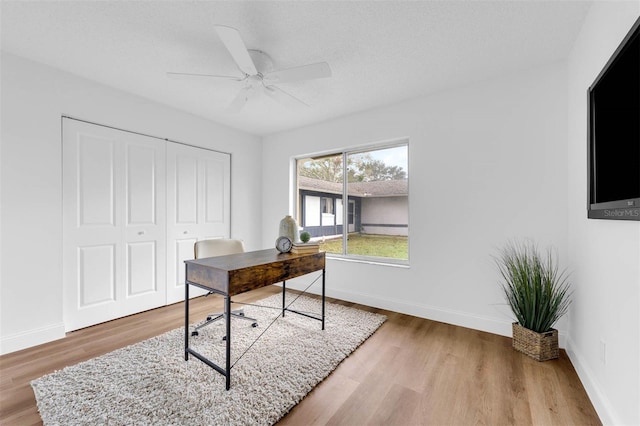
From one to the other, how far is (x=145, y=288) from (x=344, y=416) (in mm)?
2736

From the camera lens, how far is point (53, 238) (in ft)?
8.14

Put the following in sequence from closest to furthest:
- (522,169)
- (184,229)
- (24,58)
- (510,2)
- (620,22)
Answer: (620,22)
(510,2)
(24,58)
(522,169)
(184,229)

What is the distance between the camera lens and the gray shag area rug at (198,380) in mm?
1514

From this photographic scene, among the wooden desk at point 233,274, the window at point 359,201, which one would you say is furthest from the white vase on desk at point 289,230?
the window at point 359,201

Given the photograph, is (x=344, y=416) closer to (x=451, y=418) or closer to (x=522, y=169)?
(x=451, y=418)

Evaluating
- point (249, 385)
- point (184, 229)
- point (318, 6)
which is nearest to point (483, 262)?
point (249, 385)

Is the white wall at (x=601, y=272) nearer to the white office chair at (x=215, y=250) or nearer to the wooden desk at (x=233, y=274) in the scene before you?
the wooden desk at (x=233, y=274)

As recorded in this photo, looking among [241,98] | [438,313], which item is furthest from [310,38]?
[438,313]

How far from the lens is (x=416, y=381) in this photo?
73.0 inches

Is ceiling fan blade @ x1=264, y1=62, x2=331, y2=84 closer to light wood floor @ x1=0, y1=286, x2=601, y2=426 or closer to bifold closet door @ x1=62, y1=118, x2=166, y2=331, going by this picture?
bifold closet door @ x1=62, y1=118, x2=166, y2=331

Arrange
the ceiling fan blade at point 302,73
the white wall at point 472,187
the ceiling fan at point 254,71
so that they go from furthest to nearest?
the white wall at point 472,187
the ceiling fan blade at point 302,73
the ceiling fan at point 254,71

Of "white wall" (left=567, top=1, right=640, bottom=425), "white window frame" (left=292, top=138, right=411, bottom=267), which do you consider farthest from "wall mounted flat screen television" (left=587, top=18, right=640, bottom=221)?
"white window frame" (left=292, top=138, right=411, bottom=267)

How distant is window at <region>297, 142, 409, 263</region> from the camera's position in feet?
10.9

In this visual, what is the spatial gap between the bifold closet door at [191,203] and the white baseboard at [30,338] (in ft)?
3.42
